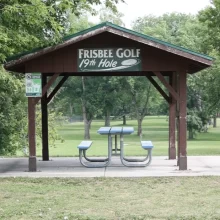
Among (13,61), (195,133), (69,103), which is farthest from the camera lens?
(69,103)

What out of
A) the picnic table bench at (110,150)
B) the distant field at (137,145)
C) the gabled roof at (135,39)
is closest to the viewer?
the gabled roof at (135,39)

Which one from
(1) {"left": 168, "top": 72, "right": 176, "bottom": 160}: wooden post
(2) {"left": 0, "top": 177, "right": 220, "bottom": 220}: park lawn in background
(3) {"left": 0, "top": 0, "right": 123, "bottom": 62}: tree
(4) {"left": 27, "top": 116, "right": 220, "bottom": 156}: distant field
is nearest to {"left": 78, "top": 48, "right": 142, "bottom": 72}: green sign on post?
(3) {"left": 0, "top": 0, "right": 123, "bottom": 62}: tree

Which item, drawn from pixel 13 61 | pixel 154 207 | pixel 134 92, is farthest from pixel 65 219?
pixel 134 92

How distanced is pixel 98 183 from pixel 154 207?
234 centimetres

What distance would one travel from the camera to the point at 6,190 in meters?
8.23

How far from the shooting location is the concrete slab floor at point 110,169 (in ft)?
32.8

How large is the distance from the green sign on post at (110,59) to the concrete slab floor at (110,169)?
8.06 ft

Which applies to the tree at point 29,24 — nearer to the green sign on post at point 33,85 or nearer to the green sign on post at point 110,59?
the green sign on post at point 33,85

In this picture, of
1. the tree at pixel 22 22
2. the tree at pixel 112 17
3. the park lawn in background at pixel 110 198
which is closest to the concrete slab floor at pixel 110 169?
the park lawn in background at pixel 110 198

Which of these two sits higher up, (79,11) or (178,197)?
(79,11)

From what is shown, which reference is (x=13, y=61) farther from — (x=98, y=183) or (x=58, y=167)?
(x=98, y=183)

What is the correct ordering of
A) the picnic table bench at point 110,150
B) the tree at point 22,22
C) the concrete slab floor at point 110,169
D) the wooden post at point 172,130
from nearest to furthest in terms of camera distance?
the tree at point 22,22, the concrete slab floor at point 110,169, the picnic table bench at point 110,150, the wooden post at point 172,130

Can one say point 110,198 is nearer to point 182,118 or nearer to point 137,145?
point 182,118

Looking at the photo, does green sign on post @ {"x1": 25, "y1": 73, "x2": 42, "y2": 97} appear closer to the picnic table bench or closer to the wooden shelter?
the wooden shelter
